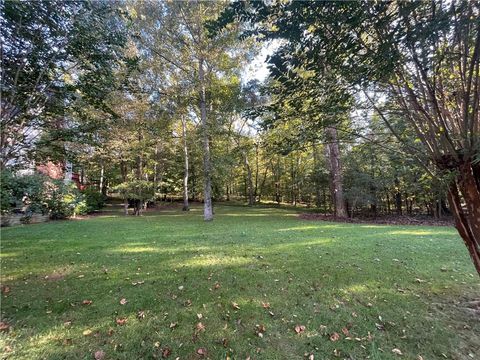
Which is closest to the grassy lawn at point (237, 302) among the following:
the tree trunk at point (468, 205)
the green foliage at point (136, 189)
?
the tree trunk at point (468, 205)

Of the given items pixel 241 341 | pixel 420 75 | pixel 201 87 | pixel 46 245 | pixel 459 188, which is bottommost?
pixel 241 341

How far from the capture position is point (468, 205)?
2.70 m

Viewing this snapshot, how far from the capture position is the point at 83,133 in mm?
4574

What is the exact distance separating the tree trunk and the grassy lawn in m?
0.90

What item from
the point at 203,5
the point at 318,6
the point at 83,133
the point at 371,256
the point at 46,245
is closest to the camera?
the point at 318,6

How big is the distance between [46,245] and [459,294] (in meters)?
7.81

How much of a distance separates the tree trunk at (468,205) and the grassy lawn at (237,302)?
2.95 feet

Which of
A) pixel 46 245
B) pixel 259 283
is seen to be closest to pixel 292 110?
pixel 259 283

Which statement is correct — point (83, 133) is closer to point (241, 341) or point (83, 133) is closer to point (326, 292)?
point (241, 341)

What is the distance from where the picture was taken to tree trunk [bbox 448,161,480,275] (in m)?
2.58

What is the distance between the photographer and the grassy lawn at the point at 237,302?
2.36m

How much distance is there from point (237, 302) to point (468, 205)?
2845mm

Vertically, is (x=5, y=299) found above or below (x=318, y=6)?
below

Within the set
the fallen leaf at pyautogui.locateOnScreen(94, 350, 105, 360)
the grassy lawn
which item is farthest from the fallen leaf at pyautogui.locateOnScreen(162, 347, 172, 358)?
the fallen leaf at pyautogui.locateOnScreen(94, 350, 105, 360)
